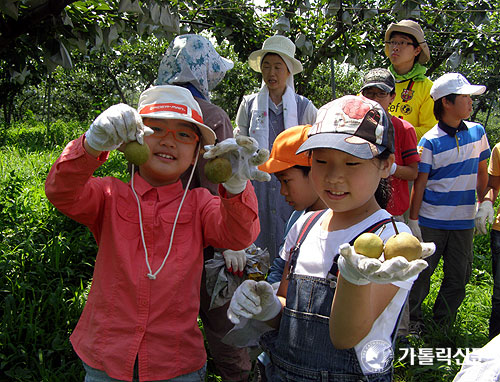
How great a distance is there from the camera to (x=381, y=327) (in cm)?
110

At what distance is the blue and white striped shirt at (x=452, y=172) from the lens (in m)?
2.75

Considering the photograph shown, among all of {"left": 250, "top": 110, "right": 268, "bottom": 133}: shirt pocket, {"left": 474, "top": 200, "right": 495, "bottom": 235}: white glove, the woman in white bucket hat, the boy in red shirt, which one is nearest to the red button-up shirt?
the boy in red shirt

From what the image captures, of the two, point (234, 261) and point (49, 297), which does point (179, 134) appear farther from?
point (49, 297)

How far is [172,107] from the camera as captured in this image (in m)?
1.53

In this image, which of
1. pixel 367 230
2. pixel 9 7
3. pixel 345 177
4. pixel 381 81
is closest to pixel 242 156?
pixel 345 177

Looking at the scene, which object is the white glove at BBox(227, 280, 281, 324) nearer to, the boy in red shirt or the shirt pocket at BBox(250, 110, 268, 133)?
the boy in red shirt

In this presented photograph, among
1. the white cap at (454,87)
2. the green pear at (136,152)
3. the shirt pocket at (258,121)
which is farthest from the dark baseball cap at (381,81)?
the green pear at (136,152)

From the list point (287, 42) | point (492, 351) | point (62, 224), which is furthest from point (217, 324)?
point (62, 224)

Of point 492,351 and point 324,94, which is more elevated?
point 324,94

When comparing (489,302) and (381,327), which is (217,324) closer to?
(381,327)

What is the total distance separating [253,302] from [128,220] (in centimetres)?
57

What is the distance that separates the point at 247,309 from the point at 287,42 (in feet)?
7.44

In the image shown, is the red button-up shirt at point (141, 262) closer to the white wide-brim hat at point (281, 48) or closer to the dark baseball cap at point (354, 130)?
the dark baseball cap at point (354, 130)

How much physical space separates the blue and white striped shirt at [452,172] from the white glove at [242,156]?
6.08 feet
